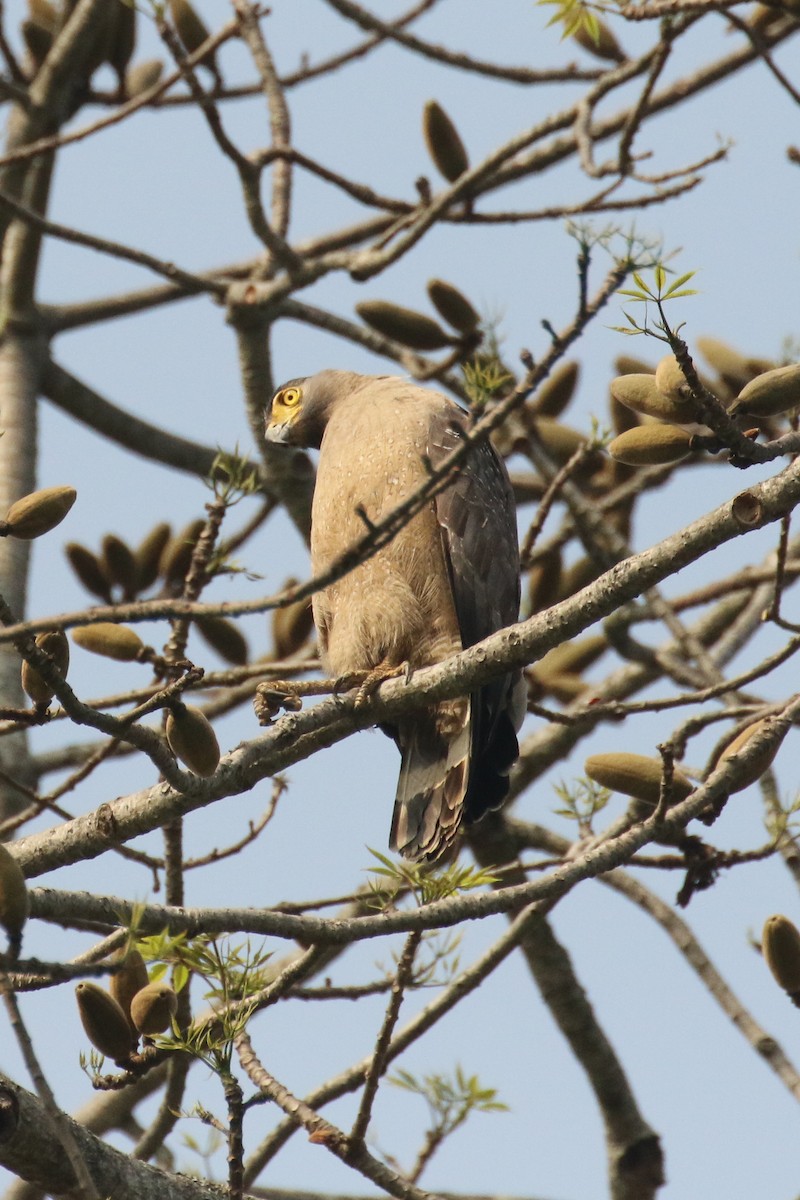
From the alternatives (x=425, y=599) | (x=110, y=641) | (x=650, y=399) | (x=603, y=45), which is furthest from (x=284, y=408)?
(x=650, y=399)

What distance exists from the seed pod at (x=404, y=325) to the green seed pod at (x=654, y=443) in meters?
1.97

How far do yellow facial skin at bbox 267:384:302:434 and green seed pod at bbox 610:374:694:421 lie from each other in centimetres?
303

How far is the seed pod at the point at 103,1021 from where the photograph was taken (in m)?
2.87

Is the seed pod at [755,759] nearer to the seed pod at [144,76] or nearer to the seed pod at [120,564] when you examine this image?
the seed pod at [120,564]

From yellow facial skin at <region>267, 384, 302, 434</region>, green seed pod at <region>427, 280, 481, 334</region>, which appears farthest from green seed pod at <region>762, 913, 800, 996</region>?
yellow facial skin at <region>267, 384, 302, 434</region>

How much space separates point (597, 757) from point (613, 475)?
2.77 m

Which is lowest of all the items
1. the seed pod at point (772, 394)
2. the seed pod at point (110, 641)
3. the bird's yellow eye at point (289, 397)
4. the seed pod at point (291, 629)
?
the seed pod at point (772, 394)

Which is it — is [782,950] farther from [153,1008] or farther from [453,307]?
[453,307]

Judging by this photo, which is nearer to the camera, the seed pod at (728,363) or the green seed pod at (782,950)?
the green seed pod at (782,950)

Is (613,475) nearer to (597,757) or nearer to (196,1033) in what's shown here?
(597,757)

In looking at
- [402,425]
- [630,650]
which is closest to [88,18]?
[402,425]

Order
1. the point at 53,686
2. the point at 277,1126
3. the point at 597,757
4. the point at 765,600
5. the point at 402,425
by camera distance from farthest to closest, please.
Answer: the point at 765,600
the point at 402,425
the point at 277,1126
the point at 597,757
the point at 53,686

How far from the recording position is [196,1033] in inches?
119

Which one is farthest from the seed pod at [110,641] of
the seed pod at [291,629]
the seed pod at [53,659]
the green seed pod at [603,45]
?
the green seed pod at [603,45]
